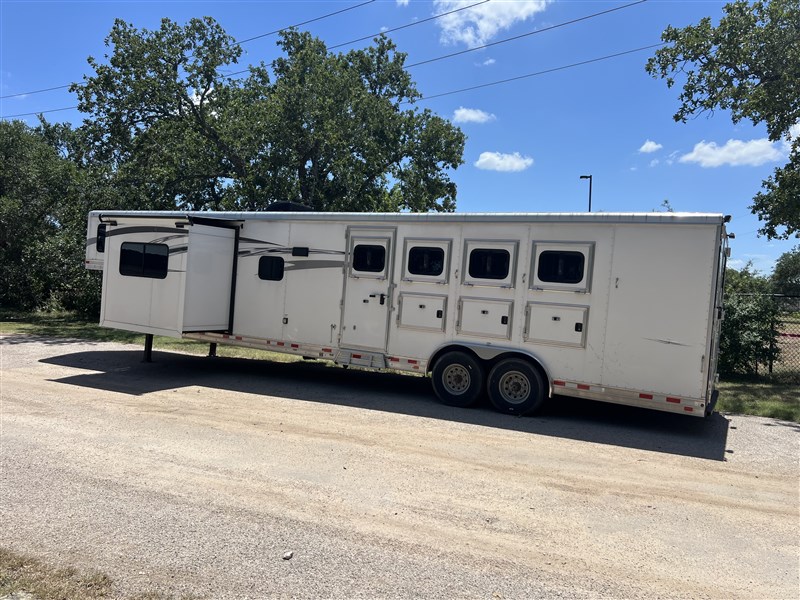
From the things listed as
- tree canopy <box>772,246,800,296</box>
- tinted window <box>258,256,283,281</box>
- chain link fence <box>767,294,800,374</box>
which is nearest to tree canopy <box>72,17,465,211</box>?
tinted window <box>258,256,283,281</box>

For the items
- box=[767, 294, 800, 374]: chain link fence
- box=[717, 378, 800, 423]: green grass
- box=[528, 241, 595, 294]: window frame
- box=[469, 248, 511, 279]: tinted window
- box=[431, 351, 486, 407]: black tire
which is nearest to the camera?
box=[528, 241, 595, 294]: window frame

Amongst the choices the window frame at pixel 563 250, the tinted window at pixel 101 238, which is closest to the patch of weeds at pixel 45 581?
the window frame at pixel 563 250

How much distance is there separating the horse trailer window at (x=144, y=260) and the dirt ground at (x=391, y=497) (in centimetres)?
248

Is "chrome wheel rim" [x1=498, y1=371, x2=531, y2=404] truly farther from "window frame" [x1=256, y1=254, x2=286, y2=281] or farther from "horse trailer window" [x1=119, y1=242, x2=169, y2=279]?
"horse trailer window" [x1=119, y1=242, x2=169, y2=279]

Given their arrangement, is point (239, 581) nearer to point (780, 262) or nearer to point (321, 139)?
point (321, 139)

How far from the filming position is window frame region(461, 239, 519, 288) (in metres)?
8.48

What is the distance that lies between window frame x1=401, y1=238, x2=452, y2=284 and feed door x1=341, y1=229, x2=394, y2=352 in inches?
10.3

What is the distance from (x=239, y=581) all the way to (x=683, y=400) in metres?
6.12

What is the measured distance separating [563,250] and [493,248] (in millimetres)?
1048

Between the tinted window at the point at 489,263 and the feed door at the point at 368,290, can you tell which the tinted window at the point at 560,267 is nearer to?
the tinted window at the point at 489,263

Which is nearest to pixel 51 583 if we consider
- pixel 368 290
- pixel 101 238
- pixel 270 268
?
pixel 368 290

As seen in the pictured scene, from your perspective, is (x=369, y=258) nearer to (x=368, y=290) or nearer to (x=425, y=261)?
(x=368, y=290)

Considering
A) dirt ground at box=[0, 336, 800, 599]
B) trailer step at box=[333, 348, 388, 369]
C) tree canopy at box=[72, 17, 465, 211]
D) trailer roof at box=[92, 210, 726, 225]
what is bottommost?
dirt ground at box=[0, 336, 800, 599]

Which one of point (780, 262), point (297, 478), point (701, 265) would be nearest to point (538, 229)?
point (701, 265)
